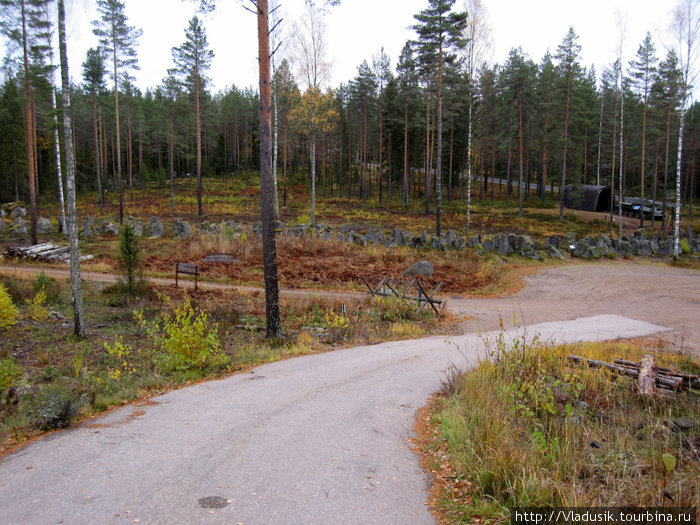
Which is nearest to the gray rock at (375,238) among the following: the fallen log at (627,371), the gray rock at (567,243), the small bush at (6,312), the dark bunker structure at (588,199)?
the gray rock at (567,243)

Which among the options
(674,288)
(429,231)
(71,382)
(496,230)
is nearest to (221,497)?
(71,382)

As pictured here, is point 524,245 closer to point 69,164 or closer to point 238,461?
point 69,164

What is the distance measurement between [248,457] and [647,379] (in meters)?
6.34

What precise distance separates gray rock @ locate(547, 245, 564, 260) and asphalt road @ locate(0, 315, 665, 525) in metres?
21.5

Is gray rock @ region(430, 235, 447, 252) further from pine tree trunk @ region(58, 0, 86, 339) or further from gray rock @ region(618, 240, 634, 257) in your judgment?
pine tree trunk @ region(58, 0, 86, 339)

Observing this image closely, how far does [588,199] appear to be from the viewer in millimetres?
46500

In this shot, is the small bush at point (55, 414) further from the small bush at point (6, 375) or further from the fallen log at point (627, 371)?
the fallen log at point (627, 371)

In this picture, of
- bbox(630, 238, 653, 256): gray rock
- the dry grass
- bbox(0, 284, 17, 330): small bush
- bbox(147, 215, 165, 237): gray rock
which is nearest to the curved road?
the dry grass

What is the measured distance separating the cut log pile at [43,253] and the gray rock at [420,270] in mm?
16627

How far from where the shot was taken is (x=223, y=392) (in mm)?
6898

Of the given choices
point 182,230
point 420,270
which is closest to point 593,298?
point 420,270

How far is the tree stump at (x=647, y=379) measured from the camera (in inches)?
269

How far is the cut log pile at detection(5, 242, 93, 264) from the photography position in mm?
22906

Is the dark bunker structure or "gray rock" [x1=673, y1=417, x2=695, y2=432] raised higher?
the dark bunker structure
